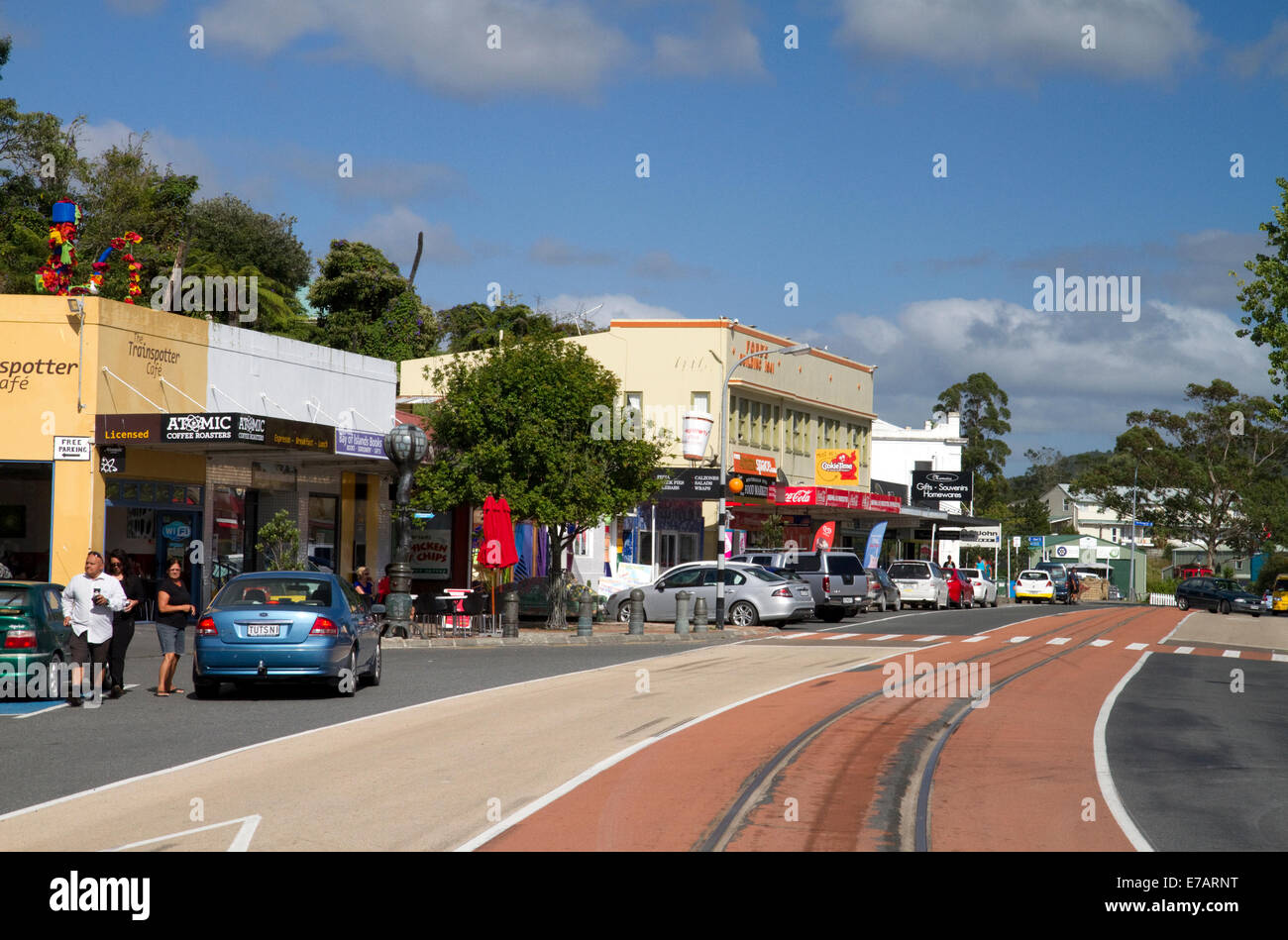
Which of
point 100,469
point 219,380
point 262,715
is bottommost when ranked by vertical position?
point 262,715

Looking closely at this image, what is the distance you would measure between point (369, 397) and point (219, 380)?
5.73 metres

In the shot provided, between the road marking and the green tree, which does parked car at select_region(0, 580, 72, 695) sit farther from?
the green tree

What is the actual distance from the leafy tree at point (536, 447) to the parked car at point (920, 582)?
17.6 metres

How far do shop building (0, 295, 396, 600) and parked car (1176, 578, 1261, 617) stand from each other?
1541 inches

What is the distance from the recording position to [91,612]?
16.2m

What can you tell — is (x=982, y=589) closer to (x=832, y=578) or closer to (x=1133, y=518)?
(x=832, y=578)

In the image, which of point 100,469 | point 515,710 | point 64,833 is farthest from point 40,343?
point 64,833

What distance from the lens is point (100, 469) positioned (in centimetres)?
2566

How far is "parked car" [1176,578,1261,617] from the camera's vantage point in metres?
56.7

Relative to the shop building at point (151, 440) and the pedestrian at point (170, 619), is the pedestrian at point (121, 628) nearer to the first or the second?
the pedestrian at point (170, 619)

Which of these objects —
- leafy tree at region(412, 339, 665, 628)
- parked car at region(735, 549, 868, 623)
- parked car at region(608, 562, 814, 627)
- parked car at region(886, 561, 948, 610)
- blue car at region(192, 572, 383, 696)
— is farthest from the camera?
parked car at region(886, 561, 948, 610)

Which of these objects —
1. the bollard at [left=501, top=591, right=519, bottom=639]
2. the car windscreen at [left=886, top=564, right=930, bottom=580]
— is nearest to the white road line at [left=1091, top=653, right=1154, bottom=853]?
the bollard at [left=501, top=591, right=519, bottom=639]

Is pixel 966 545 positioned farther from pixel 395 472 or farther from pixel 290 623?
pixel 290 623

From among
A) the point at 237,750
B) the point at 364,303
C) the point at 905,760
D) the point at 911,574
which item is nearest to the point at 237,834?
the point at 237,750
